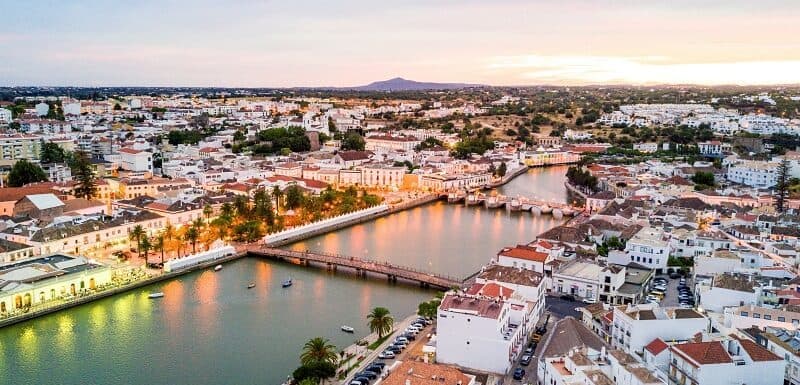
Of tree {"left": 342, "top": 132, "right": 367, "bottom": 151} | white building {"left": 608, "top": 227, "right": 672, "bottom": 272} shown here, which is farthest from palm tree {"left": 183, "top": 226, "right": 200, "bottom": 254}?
tree {"left": 342, "top": 132, "right": 367, "bottom": 151}

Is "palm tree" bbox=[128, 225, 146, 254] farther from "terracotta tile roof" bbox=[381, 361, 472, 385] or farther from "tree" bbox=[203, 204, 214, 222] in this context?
"terracotta tile roof" bbox=[381, 361, 472, 385]

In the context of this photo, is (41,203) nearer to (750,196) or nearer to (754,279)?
(754,279)

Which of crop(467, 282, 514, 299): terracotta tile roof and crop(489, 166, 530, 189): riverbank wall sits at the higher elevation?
crop(467, 282, 514, 299): terracotta tile roof

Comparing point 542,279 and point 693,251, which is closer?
point 542,279

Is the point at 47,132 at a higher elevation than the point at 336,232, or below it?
higher

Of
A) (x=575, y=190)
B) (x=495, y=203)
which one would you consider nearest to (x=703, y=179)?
(x=575, y=190)

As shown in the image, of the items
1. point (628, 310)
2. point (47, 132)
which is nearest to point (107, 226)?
point (628, 310)

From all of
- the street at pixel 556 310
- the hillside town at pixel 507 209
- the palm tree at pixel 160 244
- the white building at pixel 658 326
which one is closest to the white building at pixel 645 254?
the hillside town at pixel 507 209
